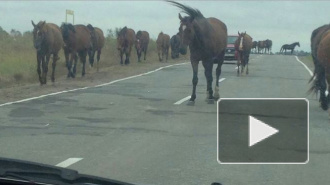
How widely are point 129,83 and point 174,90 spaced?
146 inches

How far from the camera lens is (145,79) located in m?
29.1

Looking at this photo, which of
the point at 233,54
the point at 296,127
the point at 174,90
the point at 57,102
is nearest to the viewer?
the point at 296,127

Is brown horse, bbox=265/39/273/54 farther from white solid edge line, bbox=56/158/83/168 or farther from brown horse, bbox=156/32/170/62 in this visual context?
white solid edge line, bbox=56/158/83/168

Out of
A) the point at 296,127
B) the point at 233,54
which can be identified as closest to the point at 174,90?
the point at 296,127

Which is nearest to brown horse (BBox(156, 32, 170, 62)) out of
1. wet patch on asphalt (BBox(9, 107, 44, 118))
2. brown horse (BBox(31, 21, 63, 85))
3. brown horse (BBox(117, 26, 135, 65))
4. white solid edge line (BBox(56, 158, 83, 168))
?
brown horse (BBox(117, 26, 135, 65))

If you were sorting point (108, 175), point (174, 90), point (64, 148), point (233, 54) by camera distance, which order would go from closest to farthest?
point (108, 175) → point (64, 148) → point (174, 90) → point (233, 54)

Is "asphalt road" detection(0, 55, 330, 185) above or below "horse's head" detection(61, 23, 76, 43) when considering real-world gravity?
below

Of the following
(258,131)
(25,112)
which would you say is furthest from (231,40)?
(258,131)

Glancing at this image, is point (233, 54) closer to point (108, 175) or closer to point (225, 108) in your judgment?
point (225, 108)

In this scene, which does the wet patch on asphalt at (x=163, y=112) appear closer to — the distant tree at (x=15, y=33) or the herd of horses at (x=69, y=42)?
the herd of horses at (x=69, y=42)

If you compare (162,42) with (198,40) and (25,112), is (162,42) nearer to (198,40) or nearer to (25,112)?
(198,40)

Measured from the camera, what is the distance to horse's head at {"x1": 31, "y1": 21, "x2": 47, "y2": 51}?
24.4 m
